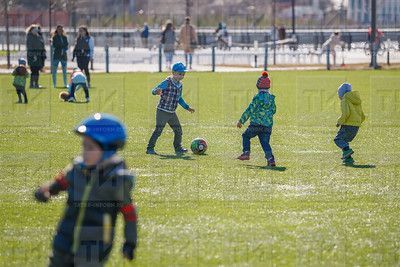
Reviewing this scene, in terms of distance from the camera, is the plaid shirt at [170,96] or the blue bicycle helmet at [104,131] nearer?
the blue bicycle helmet at [104,131]

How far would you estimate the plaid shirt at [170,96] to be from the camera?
56.5ft

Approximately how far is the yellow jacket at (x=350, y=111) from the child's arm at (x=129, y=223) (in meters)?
9.17

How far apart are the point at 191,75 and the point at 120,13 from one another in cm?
5845

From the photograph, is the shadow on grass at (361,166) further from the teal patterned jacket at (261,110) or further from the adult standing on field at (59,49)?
the adult standing on field at (59,49)

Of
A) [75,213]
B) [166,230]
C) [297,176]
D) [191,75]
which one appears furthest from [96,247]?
[191,75]

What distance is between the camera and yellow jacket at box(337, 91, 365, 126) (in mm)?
16406

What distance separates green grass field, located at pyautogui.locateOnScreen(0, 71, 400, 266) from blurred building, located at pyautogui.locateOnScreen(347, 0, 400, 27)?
60085 mm

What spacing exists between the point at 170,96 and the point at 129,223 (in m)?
9.85

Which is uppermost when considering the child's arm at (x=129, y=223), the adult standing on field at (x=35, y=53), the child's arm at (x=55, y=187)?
the adult standing on field at (x=35, y=53)

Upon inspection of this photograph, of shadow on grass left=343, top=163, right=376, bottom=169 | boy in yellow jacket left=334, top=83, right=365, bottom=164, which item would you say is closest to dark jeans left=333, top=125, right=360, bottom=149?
boy in yellow jacket left=334, top=83, right=365, bottom=164

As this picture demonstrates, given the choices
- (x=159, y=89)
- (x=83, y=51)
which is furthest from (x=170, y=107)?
(x=83, y=51)

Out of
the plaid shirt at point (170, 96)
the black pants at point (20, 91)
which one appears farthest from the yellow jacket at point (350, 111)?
the black pants at point (20, 91)

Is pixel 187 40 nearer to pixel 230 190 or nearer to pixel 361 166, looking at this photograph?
pixel 361 166

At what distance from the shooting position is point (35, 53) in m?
33.2
